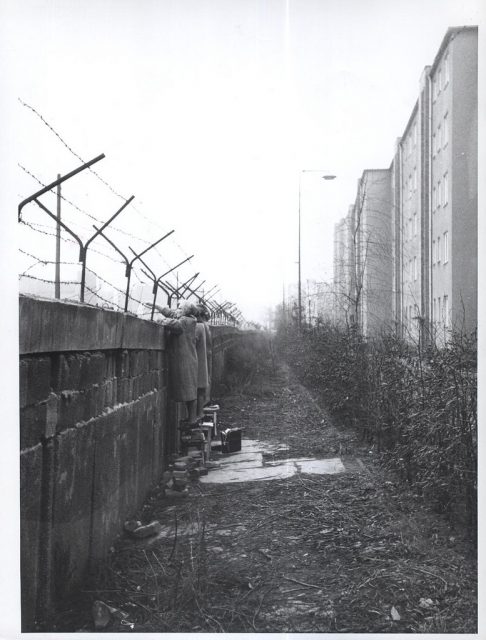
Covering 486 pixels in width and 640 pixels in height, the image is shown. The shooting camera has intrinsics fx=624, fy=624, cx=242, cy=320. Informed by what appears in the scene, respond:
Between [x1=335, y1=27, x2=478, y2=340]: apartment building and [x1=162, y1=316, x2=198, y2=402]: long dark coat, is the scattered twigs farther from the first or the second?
[x1=162, y1=316, x2=198, y2=402]: long dark coat

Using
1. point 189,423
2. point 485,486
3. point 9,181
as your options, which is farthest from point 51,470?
point 189,423

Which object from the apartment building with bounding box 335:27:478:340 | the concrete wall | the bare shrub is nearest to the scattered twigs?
the bare shrub

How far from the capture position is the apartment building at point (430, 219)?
4738mm

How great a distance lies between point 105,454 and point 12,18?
2.88 meters

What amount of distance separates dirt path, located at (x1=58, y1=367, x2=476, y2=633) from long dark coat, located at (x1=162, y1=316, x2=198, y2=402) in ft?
4.56

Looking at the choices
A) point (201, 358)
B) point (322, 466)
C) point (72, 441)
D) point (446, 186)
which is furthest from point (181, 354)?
point (446, 186)

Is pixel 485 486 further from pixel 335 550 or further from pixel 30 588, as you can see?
pixel 30 588

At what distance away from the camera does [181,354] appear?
7.23 metres

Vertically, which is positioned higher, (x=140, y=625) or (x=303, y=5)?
(x=303, y=5)

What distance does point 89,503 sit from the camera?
388cm

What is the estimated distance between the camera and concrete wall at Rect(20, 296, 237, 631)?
3.05m

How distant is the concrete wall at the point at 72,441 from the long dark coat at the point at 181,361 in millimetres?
1722

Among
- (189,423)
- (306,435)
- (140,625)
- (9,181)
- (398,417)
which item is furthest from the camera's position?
(306,435)

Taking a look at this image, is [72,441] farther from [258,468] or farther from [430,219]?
[430,219]
